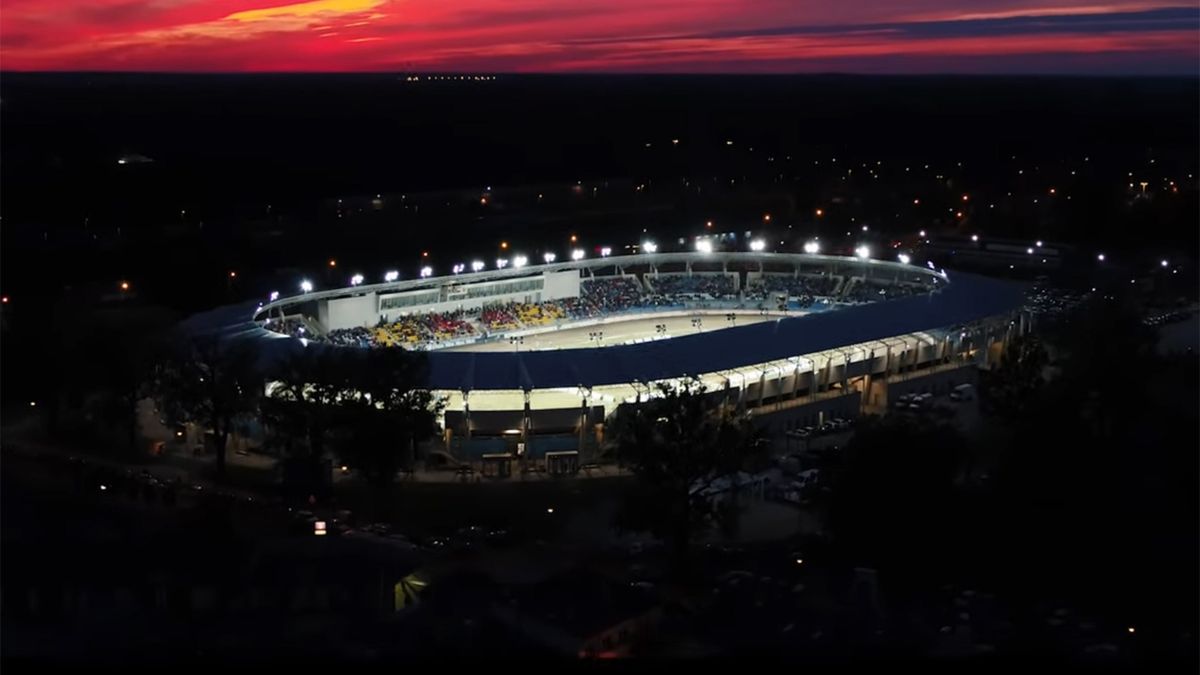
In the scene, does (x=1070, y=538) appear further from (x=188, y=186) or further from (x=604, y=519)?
(x=188, y=186)

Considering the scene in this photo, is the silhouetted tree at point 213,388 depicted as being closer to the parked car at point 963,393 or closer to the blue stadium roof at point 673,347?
the blue stadium roof at point 673,347

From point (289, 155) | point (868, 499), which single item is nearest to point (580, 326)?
point (868, 499)

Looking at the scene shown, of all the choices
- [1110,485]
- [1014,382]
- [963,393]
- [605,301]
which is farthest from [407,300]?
[1110,485]

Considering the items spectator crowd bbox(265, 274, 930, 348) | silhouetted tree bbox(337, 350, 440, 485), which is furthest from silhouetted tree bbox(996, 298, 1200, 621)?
Result: spectator crowd bbox(265, 274, 930, 348)

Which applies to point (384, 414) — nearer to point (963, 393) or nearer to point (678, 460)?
point (678, 460)

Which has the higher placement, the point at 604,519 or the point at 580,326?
the point at 580,326

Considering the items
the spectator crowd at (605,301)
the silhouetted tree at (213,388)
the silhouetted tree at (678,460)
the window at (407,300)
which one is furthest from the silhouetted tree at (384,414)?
the window at (407,300)
